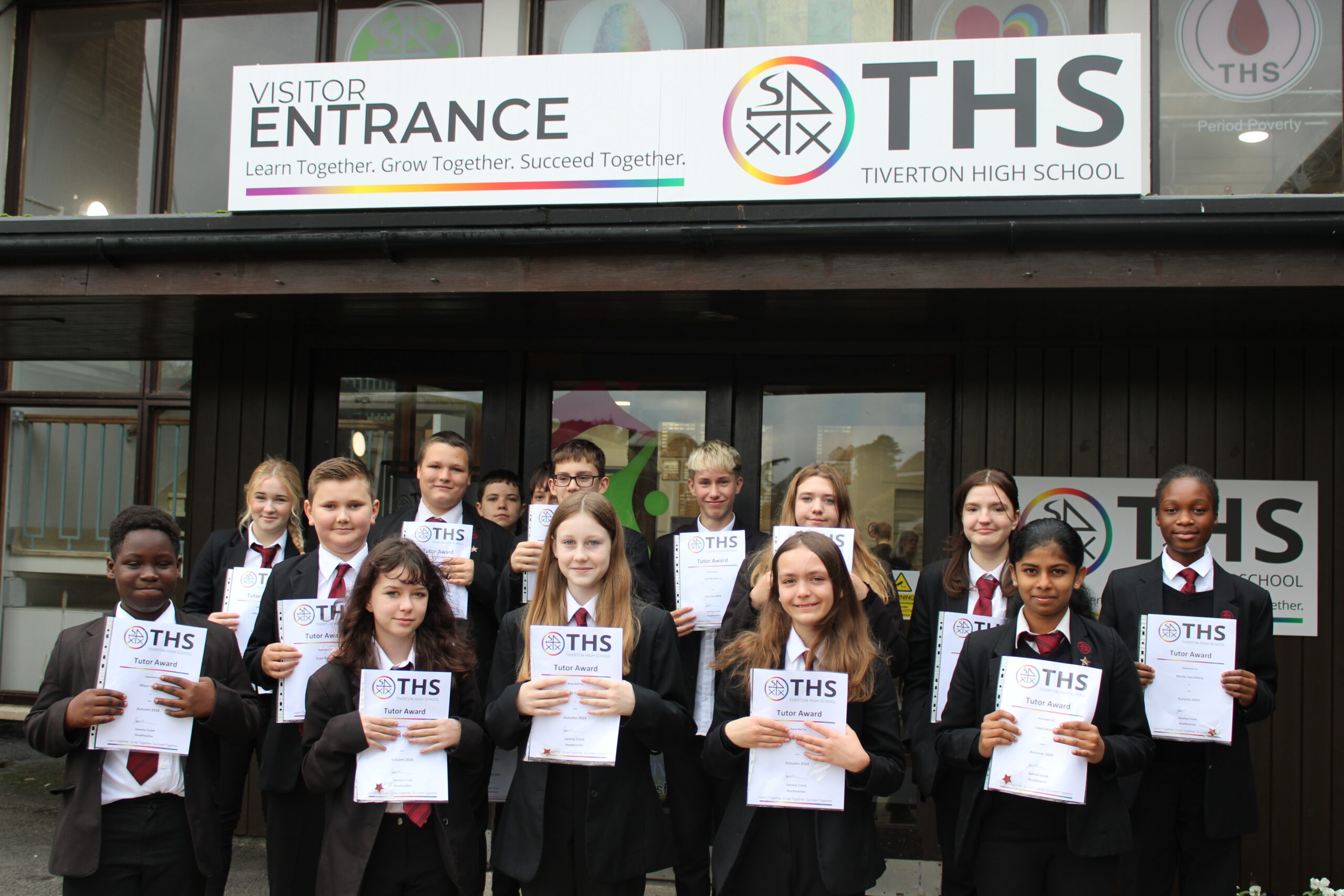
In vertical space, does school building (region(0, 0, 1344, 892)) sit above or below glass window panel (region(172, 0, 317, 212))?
below

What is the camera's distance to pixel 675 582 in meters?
4.04

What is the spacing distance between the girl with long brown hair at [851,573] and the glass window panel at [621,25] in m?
3.98

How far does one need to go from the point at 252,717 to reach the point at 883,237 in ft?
10.2

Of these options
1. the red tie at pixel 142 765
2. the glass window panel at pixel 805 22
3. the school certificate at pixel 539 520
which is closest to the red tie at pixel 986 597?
the school certificate at pixel 539 520

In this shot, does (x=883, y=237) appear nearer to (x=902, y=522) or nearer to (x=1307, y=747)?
(x=902, y=522)

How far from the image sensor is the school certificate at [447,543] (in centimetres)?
381

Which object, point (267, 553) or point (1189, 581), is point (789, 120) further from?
point (267, 553)

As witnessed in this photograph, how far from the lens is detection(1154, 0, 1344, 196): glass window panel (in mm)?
5949

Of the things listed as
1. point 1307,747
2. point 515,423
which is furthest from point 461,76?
point 1307,747

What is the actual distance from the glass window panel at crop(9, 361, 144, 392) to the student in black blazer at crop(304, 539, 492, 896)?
666cm

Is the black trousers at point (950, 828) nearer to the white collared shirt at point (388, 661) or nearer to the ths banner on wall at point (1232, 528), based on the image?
the white collared shirt at point (388, 661)

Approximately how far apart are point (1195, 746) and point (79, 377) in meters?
9.05

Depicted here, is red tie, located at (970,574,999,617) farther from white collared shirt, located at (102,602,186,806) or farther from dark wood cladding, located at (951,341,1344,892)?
white collared shirt, located at (102,602,186,806)

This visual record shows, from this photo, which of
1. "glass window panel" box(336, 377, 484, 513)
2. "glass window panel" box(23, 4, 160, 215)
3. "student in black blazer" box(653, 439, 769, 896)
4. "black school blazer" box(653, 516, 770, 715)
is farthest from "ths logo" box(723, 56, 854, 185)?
"glass window panel" box(23, 4, 160, 215)
